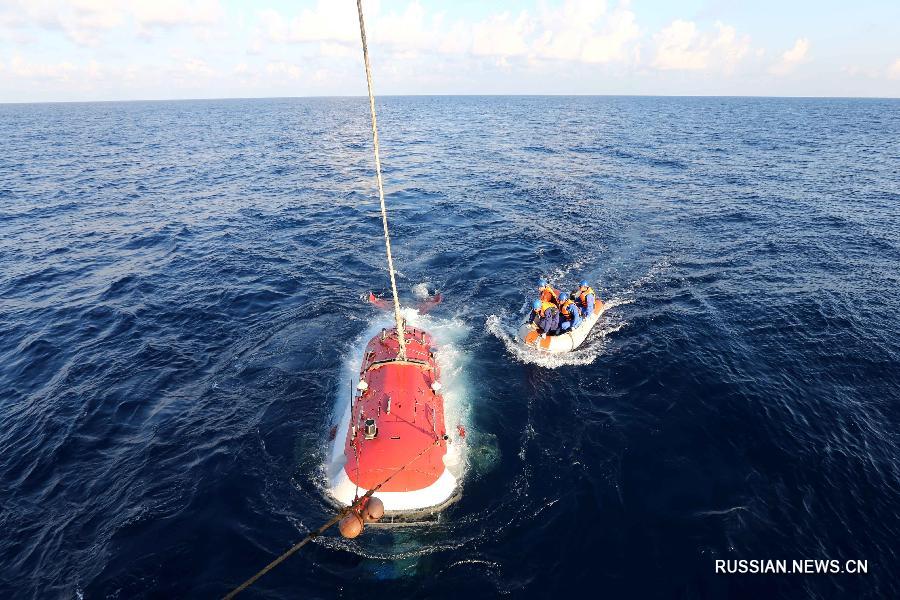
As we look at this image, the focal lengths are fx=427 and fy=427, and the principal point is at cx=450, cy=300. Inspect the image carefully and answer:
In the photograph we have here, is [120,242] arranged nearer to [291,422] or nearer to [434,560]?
[291,422]

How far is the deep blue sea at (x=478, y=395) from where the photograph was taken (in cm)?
1273

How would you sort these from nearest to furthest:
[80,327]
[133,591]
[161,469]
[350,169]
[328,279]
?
[133,591] → [161,469] → [80,327] → [328,279] → [350,169]

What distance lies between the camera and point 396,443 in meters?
14.2

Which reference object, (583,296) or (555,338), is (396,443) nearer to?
(555,338)

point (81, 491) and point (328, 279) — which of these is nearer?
point (81, 491)

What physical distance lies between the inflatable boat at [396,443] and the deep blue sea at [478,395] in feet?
3.07

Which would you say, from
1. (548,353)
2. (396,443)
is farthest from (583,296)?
(396,443)

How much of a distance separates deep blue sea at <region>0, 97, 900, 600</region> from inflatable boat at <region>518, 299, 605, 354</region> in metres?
0.83

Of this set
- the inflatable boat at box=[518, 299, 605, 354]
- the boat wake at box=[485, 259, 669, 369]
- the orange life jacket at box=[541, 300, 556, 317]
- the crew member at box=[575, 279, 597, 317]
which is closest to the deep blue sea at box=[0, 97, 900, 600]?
the boat wake at box=[485, 259, 669, 369]

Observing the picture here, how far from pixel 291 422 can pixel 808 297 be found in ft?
96.2

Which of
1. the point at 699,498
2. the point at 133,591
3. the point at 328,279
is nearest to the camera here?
the point at 133,591

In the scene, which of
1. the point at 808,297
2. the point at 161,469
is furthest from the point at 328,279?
the point at 808,297

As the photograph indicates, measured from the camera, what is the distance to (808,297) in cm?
2534

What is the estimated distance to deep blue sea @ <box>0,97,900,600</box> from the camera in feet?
41.8
